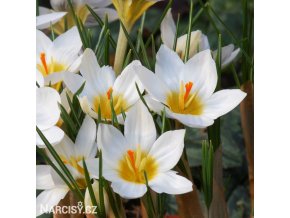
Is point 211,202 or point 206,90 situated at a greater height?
point 206,90

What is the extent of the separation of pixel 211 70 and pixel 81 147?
0.14 metres

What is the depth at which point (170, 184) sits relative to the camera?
1.93 ft

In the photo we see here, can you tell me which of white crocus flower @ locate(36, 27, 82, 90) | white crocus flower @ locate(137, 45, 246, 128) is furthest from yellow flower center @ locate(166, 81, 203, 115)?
white crocus flower @ locate(36, 27, 82, 90)

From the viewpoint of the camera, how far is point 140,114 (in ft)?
1.98

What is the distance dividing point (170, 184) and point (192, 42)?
0.15 metres

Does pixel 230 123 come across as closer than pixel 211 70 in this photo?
No

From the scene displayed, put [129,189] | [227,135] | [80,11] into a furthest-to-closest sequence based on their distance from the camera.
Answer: [227,135], [80,11], [129,189]

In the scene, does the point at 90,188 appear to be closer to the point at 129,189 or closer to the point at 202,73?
the point at 129,189

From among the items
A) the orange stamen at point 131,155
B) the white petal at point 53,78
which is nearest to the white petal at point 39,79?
the white petal at point 53,78

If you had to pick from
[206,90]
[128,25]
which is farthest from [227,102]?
[128,25]

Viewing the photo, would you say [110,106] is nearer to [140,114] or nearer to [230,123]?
[140,114]

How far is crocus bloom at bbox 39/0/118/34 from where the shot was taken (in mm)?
687

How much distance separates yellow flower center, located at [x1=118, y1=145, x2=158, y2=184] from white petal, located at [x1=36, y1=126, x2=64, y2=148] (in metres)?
0.06

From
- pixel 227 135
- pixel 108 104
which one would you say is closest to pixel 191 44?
pixel 108 104
